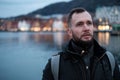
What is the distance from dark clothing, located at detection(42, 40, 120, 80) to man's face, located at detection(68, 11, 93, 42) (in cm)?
6

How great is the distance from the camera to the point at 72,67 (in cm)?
167

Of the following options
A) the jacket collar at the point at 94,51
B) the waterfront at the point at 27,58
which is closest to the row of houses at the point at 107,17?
the waterfront at the point at 27,58

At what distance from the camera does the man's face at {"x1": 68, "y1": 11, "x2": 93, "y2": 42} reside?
1.65 m

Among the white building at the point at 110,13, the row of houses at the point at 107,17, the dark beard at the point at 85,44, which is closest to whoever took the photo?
the dark beard at the point at 85,44

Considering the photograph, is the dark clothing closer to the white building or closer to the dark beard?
the dark beard

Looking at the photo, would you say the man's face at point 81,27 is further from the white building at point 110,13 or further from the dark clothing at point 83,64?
the white building at point 110,13

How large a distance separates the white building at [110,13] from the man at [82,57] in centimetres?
7227

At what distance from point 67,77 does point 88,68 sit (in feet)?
0.40

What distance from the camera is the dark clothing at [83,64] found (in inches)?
64.9

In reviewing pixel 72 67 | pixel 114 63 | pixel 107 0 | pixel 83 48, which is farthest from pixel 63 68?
pixel 107 0

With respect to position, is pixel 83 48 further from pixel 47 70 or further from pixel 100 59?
pixel 47 70

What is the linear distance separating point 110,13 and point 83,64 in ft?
262

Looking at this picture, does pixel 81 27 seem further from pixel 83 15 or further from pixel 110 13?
pixel 110 13

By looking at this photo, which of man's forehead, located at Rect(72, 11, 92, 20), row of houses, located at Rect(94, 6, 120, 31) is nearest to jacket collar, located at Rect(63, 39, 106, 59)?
man's forehead, located at Rect(72, 11, 92, 20)
